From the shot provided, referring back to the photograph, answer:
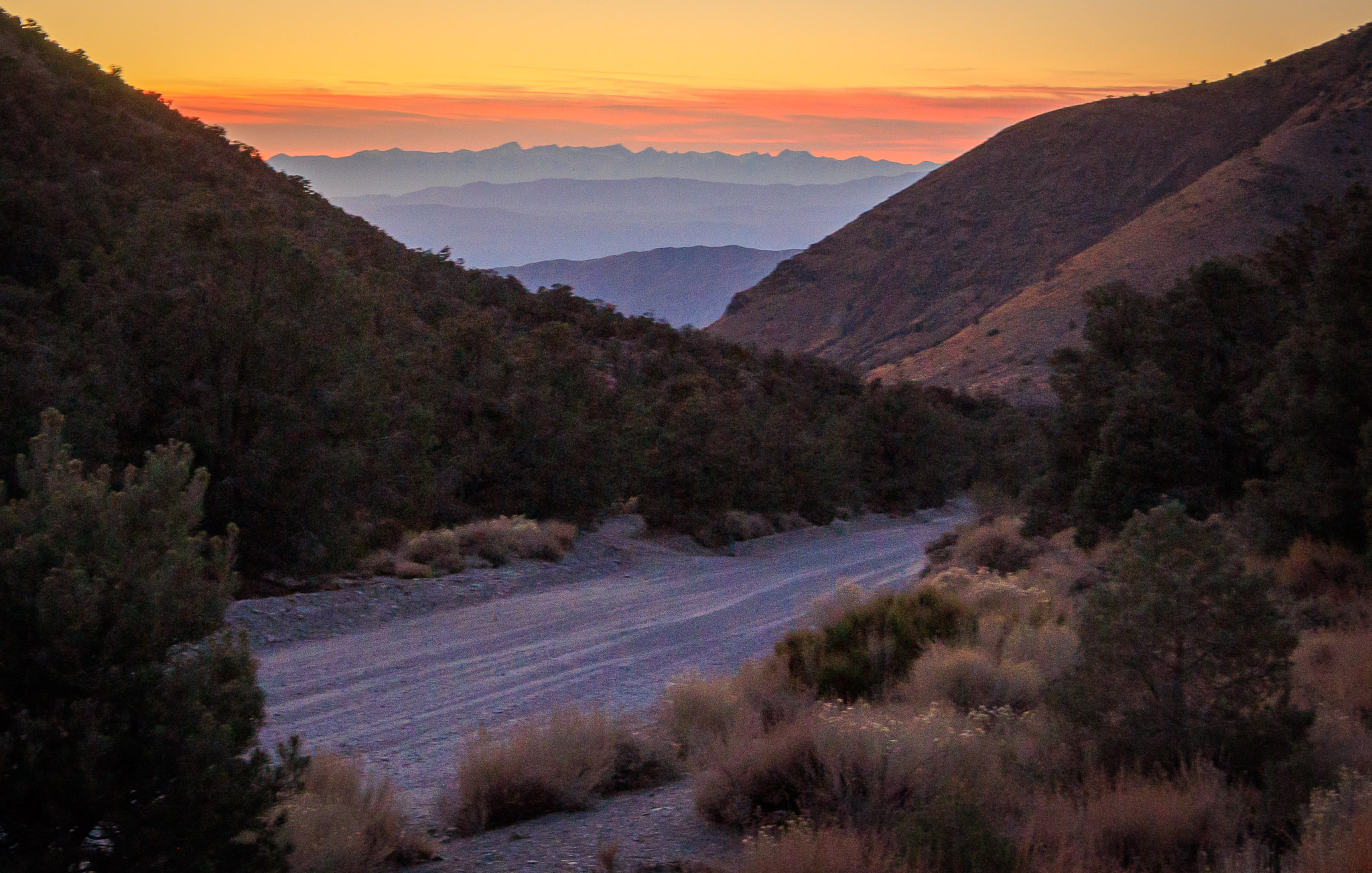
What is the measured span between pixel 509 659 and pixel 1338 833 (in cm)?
863

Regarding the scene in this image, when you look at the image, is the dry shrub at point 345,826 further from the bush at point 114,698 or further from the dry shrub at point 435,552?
the dry shrub at point 435,552

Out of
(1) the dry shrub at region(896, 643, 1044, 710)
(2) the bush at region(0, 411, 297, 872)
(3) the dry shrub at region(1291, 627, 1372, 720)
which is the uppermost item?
(2) the bush at region(0, 411, 297, 872)

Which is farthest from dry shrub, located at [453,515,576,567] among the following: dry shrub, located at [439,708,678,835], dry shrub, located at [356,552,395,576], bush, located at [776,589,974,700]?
dry shrub, located at [439,708,678,835]

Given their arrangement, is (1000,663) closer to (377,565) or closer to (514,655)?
(514,655)

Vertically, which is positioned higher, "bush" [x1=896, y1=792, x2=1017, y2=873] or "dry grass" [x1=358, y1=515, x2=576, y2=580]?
"bush" [x1=896, y1=792, x2=1017, y2=873]

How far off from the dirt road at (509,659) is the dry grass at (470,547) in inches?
50.3

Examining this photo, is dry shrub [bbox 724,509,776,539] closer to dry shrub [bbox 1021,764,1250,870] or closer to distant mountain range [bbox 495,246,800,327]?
dry shrub [bbox 1021,764,1250,870]

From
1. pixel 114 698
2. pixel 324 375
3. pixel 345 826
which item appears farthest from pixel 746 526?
pixel 114 698

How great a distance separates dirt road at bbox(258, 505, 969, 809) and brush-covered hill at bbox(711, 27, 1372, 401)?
181 ft

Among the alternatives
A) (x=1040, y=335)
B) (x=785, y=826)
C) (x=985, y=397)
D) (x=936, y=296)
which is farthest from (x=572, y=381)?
(x=936, y=296)

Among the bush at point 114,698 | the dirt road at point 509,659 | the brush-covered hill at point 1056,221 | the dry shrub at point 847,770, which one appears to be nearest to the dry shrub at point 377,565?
the dirt road at point 509,659

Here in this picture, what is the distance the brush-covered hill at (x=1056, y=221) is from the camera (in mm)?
77250

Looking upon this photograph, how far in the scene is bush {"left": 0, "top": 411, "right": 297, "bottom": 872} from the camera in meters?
3.90

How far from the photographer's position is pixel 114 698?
13.3ft
